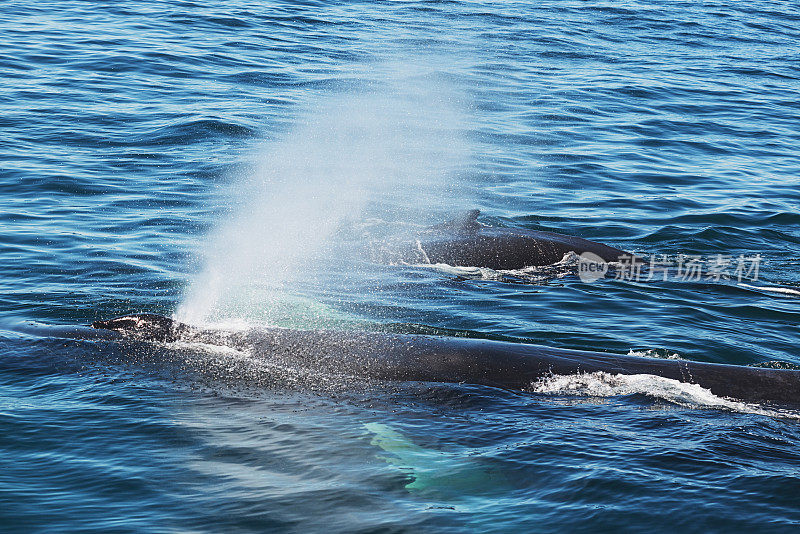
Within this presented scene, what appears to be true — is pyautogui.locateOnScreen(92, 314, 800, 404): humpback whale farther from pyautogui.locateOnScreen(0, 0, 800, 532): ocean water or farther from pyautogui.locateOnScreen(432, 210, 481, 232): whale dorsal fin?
pyautogui.locateOnScreen(432, 210, 481, 232): whale dorsal fin

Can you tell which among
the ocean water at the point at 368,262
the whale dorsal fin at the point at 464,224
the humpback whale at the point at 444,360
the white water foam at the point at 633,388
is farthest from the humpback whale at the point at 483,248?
the white water foam at the point at 633,388

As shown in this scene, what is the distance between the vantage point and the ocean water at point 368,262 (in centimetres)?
781

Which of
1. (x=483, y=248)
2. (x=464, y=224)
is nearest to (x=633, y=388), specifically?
(x=483, y=248)

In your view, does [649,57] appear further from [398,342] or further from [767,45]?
[398,342]

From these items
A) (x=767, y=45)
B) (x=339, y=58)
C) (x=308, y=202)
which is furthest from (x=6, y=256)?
(x=767, y=45)

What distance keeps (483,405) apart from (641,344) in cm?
377

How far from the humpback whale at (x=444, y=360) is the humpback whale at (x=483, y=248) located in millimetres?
5324

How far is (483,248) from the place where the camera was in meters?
15.3

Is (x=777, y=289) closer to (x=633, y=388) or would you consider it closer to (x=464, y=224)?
(x=464, y=224)

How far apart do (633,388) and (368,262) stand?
259 inches

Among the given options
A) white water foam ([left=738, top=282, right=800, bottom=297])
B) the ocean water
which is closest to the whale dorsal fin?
the ocean water

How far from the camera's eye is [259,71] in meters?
27.8

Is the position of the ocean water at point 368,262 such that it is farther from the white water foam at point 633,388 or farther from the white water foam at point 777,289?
the white water foam at point 777,289

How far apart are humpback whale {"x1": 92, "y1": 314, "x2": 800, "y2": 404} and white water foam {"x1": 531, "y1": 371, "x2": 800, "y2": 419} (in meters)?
0.06
